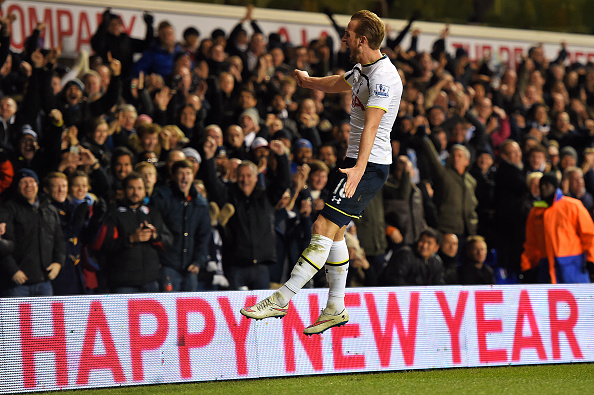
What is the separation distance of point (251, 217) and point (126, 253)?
4.92 feet

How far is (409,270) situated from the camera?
9.98m

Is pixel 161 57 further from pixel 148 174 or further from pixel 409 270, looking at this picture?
pixel 409 270

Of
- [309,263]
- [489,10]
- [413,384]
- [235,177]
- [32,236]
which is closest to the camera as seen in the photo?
[309,263]

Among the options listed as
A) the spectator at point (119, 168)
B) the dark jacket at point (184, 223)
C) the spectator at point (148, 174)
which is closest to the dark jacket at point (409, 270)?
the dark jacket at point (184, 223)


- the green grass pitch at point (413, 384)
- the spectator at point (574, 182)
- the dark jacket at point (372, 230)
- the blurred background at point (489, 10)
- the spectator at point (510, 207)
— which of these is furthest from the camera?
the blurred background at point (489, 10)

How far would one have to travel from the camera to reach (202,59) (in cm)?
1252

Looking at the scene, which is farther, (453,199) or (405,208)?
(453,199)

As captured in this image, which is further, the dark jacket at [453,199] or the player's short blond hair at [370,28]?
the dark jacket at [453,199]

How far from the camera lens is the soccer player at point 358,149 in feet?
18.9

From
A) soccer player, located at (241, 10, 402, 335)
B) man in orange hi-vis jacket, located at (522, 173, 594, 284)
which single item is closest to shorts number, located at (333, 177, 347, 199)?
soccer player, located at (241, 10, 402, 335)

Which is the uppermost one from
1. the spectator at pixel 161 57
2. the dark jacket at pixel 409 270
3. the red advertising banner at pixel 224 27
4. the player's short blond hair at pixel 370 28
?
the red advertising banner at pixel 224 27

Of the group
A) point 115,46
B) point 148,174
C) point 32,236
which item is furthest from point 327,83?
point 115,46

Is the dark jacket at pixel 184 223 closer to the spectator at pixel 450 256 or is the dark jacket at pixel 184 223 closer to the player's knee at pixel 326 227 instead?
the spectator at pixel 450 256

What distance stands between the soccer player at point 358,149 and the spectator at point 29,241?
335 centimetres
